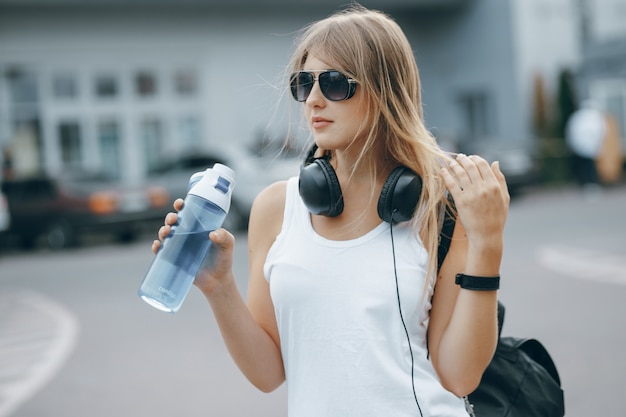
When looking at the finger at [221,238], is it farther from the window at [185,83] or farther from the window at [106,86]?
the window at [185,83]

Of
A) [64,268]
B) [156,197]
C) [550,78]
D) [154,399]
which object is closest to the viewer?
[154,399]

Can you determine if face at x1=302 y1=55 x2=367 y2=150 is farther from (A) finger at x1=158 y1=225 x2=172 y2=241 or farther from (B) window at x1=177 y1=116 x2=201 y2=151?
(B) window at x1=177 y1=116 x2=201 y2=151

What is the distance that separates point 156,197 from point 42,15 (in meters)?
9.88

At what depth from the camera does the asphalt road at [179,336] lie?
5574mm

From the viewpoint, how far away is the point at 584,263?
997 cm

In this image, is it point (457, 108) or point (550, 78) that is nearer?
point (550, 78)

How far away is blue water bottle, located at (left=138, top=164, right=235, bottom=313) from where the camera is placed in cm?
204

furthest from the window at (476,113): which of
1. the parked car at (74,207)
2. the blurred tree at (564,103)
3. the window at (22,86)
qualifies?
the parked car at (74,207)

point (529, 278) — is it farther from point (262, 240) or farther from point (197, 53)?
point (197, 53)

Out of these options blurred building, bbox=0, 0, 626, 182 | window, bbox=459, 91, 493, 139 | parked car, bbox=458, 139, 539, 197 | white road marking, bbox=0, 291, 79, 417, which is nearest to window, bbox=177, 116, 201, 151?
blurred building, bbox=0, 0, 626, 182

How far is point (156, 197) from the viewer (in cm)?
1524

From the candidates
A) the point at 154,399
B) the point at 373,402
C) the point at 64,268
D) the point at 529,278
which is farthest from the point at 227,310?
the point at 64,268

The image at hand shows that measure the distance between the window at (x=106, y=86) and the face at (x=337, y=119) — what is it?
22.4 m

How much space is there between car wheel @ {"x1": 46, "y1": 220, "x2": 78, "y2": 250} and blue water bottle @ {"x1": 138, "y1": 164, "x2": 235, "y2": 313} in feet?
45.1
